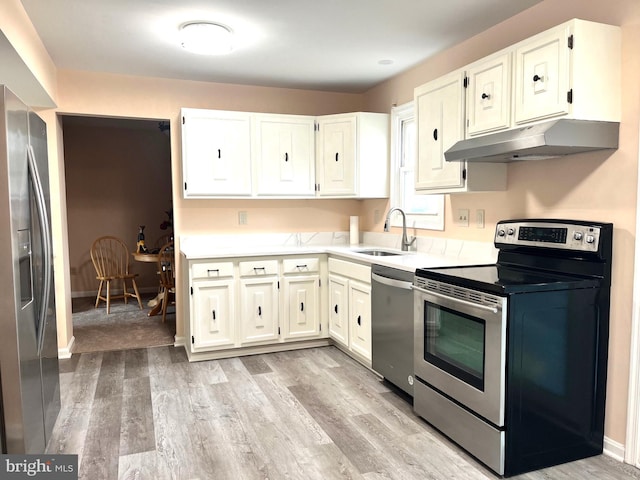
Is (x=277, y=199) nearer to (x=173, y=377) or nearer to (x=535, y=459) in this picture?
(x=173, y=377)

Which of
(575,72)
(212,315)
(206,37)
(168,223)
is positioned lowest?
(212,315)

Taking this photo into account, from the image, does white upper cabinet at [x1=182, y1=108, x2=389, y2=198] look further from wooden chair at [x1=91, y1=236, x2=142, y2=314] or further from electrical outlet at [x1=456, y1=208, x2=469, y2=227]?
wooden chair at [x1=91, y1=236, x2=142, y2=314]

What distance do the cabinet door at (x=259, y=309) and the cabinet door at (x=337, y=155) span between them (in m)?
1.04

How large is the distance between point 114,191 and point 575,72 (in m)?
6.29

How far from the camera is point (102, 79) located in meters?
3.96

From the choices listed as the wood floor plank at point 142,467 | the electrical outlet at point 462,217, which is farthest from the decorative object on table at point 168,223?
the wood floor plank at point 142,467

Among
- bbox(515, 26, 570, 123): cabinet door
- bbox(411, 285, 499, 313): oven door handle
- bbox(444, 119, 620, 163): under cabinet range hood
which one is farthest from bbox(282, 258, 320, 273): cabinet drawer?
bbox(515, 26, 570, 123): cabinet door

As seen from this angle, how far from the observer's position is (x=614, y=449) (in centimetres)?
230

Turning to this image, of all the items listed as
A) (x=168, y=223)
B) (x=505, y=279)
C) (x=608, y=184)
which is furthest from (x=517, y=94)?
A: (x=168, y=223)

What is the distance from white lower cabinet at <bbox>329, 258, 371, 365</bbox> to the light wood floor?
21 centimetres

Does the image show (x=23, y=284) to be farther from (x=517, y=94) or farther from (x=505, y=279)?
(x=517, y=94)

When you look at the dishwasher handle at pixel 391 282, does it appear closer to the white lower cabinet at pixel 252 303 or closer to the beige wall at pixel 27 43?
the white lower cabinet at pixel 252 303

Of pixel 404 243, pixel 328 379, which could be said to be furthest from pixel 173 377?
pixel 404 243

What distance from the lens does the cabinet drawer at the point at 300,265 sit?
4008 mm
